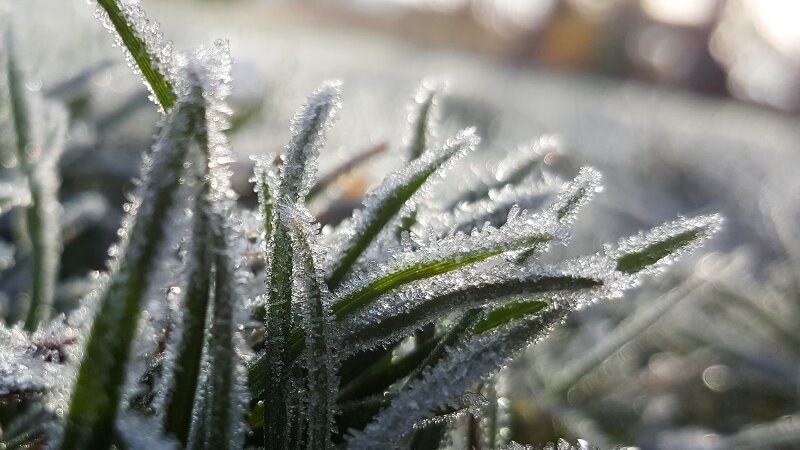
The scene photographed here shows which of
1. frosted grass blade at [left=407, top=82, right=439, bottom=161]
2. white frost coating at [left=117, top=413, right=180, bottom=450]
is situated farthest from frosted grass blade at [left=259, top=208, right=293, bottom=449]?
frosted grass blade at [left=407, top=82, right=439, bottom=161]

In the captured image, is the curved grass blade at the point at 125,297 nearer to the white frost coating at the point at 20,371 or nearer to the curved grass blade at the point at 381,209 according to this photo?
the white frost coating at the point at 20,371

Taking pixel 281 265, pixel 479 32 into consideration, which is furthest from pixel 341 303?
pixel 479 32

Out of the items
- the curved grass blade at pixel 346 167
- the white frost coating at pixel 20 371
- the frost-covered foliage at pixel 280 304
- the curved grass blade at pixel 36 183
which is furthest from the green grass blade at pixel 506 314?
the curved grass blade at pixel 36 183

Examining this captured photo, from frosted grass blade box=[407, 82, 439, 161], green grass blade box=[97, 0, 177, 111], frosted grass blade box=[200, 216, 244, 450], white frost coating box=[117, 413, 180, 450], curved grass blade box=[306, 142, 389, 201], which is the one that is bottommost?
white frost coating box=[117, 413, 180, 450]

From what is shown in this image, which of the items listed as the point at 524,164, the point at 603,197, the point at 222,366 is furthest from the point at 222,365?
the point at 603,197

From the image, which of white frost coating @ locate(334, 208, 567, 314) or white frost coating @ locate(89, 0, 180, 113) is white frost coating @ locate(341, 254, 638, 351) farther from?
A: white frost coating @ locate(89, 0, 180, 113)
